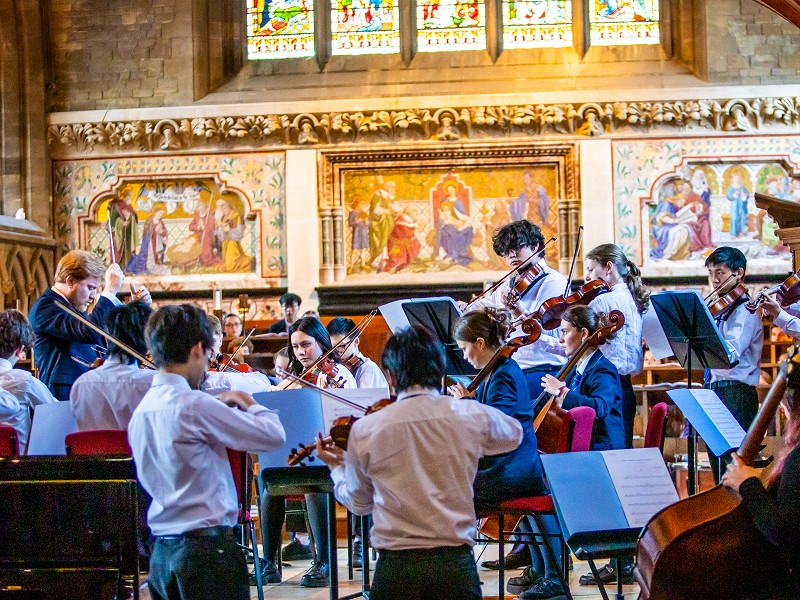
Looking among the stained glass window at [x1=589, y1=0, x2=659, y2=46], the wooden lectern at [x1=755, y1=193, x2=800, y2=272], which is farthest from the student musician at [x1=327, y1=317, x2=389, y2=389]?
the stained glass window at [x1=589, y1=0, x2=659, y2=46]

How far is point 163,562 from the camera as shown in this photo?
320 cm

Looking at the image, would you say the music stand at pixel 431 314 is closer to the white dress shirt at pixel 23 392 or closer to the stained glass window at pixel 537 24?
the white dress shirt at pixel 23 392

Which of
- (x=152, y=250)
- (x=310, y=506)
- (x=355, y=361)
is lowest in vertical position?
(x=310, y=506)

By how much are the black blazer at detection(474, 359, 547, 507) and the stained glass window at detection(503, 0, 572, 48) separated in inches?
330

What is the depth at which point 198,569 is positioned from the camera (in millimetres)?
3156

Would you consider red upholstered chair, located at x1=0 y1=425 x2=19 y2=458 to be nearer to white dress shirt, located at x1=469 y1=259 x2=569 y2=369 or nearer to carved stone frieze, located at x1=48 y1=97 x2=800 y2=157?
white dress shirt, located at x1=469 y1=259 x2=569 y2=369

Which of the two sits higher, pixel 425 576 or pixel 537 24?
pixel 537 24

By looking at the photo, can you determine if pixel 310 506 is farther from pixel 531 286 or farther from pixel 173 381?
pixel 173 381

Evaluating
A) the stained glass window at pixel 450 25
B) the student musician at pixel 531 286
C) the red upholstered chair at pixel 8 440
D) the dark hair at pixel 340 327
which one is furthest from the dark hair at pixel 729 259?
the stained glass window at pixel 450 25

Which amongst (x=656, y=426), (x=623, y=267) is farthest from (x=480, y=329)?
(x=623, y=267)

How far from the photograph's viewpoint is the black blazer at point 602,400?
489cm

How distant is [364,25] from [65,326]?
774 cm

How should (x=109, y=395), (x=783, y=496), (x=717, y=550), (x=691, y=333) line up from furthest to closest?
(x=691, y=333) < (x=109, y=395) < (x=717, y=550) < (x=783, y=496)

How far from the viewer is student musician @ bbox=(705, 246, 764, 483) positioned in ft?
20.7
